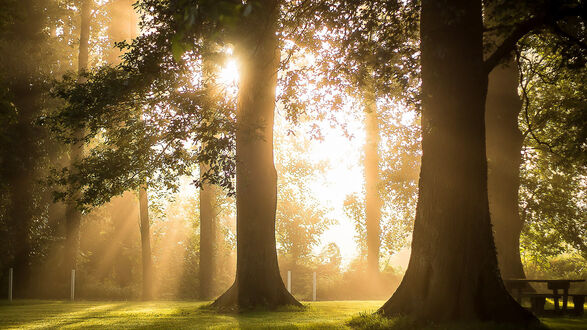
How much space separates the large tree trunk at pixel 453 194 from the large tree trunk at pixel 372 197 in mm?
19824

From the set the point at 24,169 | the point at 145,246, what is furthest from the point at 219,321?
the point at 24,169

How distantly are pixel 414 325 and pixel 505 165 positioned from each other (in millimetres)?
9971

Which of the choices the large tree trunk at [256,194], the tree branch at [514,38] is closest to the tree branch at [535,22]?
the tree branch at [514,38]

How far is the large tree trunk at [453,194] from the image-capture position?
9273 millimetres

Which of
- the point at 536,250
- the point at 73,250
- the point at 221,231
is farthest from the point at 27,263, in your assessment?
the point at 536,250

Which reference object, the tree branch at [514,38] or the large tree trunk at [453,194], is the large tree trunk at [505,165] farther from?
the large tree trunk at [453,194]

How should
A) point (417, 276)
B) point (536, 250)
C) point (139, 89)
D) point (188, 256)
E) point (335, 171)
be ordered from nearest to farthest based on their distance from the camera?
point (417, 276), point (139, 89), point (536, 250), point (188, 256), point (335, 171)

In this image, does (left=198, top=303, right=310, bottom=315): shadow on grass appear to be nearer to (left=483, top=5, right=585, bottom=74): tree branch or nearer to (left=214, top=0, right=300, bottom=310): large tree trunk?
(left=214, top=0, right=300, bottom=310): large tree trunk

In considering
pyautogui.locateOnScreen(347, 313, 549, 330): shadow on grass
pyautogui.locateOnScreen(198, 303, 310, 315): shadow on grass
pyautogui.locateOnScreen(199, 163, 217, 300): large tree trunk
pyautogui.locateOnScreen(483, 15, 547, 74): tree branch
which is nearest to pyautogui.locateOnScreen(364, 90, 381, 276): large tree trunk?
pyautogui.locateOnScreen(199, 163, 217, 300): large tree trunk

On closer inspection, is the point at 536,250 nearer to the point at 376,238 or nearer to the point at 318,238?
the point at 376,238

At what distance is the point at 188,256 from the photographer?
3256cm

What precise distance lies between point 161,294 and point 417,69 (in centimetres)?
2286

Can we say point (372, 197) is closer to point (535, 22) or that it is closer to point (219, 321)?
point (219, 321)

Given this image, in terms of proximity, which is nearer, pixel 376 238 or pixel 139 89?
pixel 139 89
